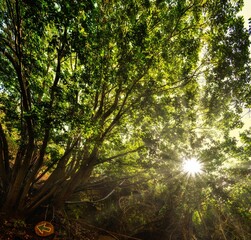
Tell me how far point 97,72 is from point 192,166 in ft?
26.4

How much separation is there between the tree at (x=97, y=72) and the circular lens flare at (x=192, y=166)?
160 centimetres

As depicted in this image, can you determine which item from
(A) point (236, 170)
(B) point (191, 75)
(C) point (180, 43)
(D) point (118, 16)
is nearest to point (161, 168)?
(A) point (236, 170)

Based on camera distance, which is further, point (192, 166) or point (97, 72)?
point (192, 166)

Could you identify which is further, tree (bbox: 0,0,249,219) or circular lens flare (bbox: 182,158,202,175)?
circular lens flare (bbox: 182,158,202,175)

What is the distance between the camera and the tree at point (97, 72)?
4660 mm

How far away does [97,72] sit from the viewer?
5.52 m

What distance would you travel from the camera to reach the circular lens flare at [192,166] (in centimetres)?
1016

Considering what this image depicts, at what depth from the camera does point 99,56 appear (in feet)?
18.4

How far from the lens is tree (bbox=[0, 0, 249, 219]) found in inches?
183

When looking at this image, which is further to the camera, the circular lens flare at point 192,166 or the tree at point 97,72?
the circular lens flare at point 192,166

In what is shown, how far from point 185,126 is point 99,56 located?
5.83 m

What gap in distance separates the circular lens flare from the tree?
1.60 meters

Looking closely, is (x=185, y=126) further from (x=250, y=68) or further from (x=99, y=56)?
(x=99, y=56)

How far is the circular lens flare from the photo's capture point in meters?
10.2
